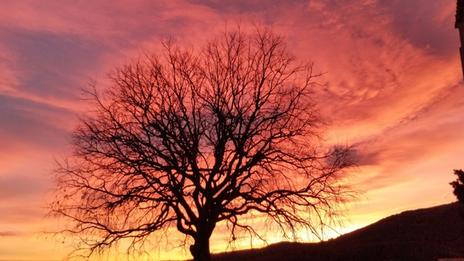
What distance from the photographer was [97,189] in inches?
1001

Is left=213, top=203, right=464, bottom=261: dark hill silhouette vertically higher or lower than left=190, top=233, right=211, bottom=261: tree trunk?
higher

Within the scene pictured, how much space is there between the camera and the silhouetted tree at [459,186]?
24703 mm

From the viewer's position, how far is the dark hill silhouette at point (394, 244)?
35531 millimetres

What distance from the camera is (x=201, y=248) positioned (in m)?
25.5

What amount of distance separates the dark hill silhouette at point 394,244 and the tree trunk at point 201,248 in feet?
37.7

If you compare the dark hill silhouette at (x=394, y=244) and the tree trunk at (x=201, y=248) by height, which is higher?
the dark hill silhouette at (x=394, y=244)

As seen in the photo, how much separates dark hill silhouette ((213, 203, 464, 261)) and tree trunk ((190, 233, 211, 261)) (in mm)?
11501

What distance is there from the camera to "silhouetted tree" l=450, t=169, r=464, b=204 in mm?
24703

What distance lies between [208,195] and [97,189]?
512cm

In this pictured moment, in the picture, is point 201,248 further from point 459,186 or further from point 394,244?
point 394,244

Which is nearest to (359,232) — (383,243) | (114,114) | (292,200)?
(383,243)

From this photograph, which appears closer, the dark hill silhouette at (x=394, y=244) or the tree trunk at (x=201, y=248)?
the tree trunk at (x=201, y=248)

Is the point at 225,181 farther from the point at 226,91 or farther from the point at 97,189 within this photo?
the point at 97,189

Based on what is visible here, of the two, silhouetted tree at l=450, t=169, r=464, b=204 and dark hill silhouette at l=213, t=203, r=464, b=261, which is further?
dark hill silhouette at l=213, t=203, r=464, b=261
